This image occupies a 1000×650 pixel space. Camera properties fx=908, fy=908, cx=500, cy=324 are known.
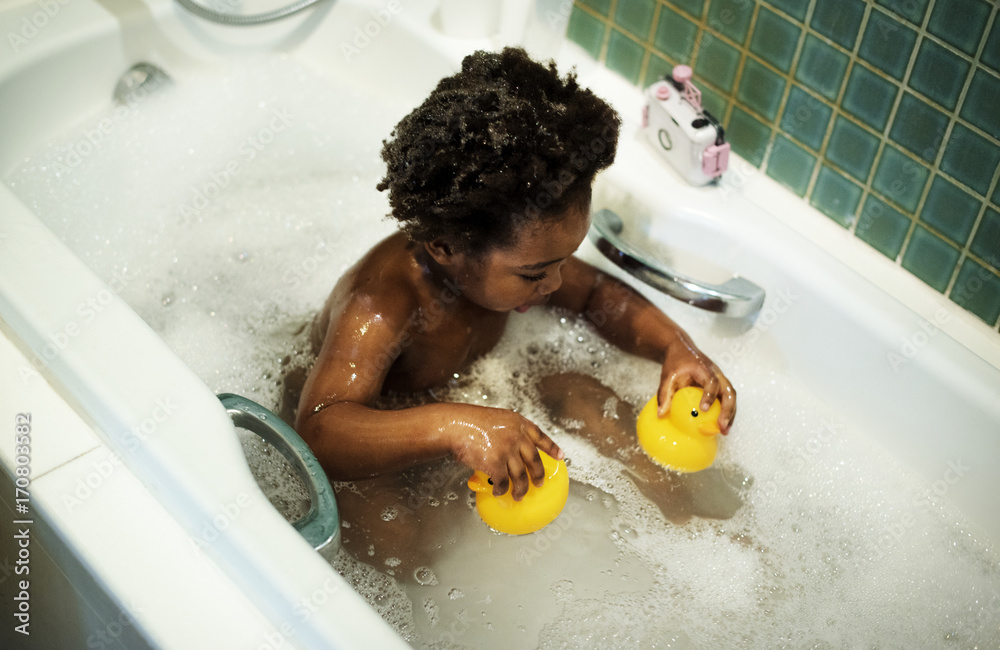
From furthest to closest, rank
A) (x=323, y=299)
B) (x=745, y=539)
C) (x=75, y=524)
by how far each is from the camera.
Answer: (x=323, y=299) → (x=745, y=539) → (x=75, y=524)

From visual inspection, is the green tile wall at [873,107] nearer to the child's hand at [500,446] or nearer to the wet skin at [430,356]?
the wet skin at [430,356]

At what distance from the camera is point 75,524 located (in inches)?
32.1

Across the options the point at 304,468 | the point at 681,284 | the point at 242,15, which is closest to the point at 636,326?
the point at 681,284

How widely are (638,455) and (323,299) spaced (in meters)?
0.54

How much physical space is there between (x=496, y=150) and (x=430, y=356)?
355mm

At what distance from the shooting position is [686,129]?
1289 mm

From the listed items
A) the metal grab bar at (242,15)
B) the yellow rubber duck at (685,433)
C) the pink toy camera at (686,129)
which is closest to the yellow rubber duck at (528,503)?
the yellow rubber duck at (685,433)

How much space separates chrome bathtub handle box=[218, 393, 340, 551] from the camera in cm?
86

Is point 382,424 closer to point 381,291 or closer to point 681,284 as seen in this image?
Result: point 381,291

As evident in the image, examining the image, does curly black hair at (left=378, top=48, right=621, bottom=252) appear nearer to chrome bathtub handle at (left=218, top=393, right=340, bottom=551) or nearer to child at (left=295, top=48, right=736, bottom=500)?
child at (left=295, top=48, right=736, bottom=500)

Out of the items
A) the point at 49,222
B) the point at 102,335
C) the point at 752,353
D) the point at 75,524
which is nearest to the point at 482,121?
the point at 102,335

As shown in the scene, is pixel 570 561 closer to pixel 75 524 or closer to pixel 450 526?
pixel 450 526

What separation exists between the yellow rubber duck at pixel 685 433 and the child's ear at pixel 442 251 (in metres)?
0.34

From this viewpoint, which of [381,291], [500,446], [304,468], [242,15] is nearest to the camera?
[304,468]
